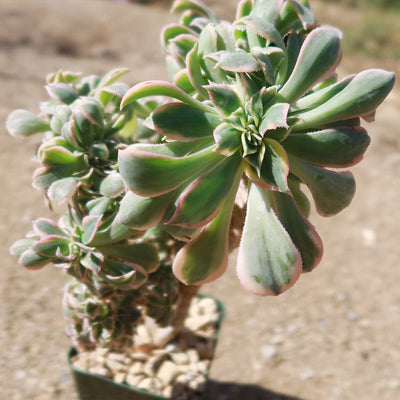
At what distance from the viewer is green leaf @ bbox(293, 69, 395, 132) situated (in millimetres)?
721

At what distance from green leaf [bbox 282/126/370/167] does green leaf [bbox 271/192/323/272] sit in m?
0.08

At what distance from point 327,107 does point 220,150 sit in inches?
7.1

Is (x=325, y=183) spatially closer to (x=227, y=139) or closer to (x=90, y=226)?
(x=227, y=139)

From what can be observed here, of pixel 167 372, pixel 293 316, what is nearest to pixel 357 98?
pixel 167 372

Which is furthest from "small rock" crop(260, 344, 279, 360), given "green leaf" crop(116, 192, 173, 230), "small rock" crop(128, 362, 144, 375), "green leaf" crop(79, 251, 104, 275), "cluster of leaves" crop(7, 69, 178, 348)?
"green leaf" crop(116, 192, 173, 230)

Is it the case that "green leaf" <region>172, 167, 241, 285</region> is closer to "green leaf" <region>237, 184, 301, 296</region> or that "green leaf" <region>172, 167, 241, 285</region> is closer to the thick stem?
"green leaf" <region>237, 184, 301, 296</region>

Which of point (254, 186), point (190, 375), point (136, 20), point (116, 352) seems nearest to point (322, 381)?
point (190, 375)

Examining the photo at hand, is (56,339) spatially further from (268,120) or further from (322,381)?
(268,120)

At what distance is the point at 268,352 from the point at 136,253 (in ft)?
3.12

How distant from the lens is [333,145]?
0.72 metres

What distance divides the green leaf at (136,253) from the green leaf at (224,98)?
0.32m

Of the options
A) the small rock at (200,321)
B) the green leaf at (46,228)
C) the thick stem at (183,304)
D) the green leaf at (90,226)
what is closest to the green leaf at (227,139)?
→ the green leaf at (90,226)

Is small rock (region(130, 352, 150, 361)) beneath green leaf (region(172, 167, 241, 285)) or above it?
beneath

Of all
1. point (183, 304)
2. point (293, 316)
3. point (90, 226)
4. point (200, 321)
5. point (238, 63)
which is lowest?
point (293, 316)
